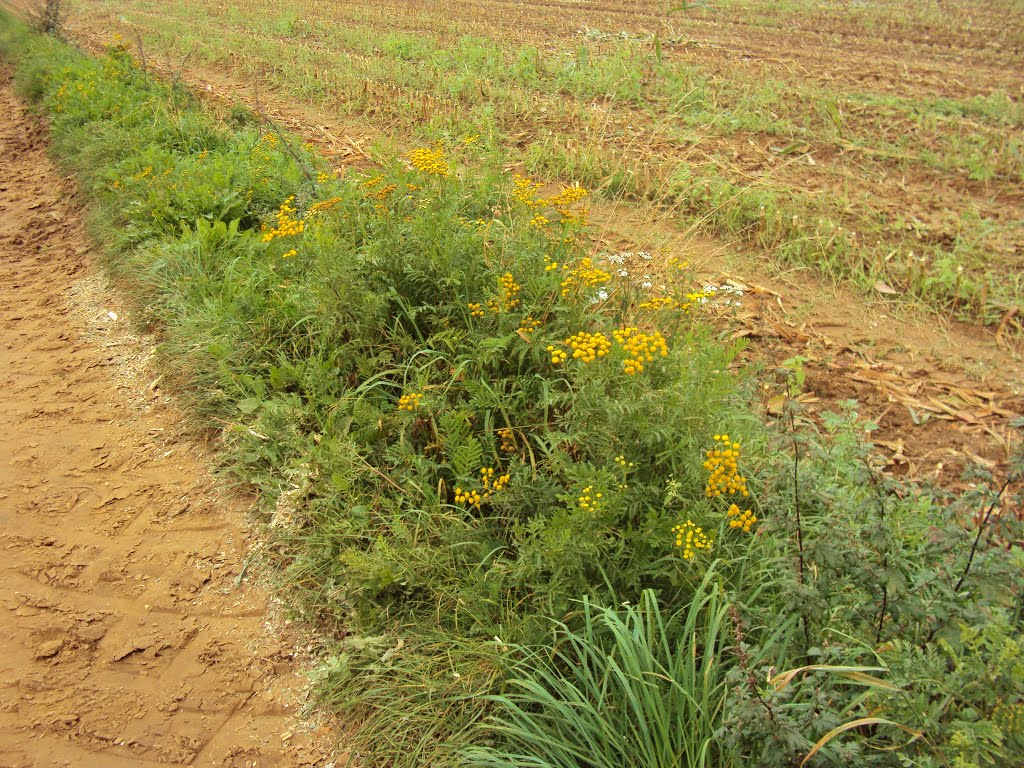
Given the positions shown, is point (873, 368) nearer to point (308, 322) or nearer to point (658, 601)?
point (658, 601)

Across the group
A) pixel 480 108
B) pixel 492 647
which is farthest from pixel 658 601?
pixel 480 108

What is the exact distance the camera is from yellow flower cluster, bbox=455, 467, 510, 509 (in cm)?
339

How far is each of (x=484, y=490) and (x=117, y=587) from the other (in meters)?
1.84

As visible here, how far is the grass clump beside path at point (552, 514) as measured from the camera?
2328mm

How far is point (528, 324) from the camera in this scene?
4055 mm

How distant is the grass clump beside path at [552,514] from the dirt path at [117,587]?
0.28 meters

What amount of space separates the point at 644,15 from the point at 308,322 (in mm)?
12618

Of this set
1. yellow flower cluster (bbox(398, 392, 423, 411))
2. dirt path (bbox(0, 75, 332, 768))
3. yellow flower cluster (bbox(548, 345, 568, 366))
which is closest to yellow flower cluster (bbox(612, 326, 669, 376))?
yellow flower cluster (bbox(548, 345, 568, 366))

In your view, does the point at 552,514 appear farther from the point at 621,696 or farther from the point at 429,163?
the point at 429,163

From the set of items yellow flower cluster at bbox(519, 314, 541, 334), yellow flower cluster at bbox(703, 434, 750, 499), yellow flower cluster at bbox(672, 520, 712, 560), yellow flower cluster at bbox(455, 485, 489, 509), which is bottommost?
yellow flower cluster at bbox(455, 485, 489, 509)

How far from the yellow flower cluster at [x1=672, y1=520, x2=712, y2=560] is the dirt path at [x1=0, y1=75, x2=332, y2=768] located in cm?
162

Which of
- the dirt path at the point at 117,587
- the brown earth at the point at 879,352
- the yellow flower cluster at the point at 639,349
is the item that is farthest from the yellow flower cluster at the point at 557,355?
the dirt path at the point at 117,587

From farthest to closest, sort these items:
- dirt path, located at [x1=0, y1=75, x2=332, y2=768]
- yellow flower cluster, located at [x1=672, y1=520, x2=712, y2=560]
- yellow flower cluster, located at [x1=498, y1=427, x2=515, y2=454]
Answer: yellow flower cluster, located at [x1=498, y1=427, x2=515, y2=454] < dirt path, located at [x1=0, y1=75, x2=332, y2=768] < yellow flower cluster, located at [x1=672, y1=520, x2=712, y2=560]

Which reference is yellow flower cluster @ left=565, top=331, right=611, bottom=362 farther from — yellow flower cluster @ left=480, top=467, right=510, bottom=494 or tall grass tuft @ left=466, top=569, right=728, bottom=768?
tall grass tuft @ left=466, top=569, right=728, bottom=768
